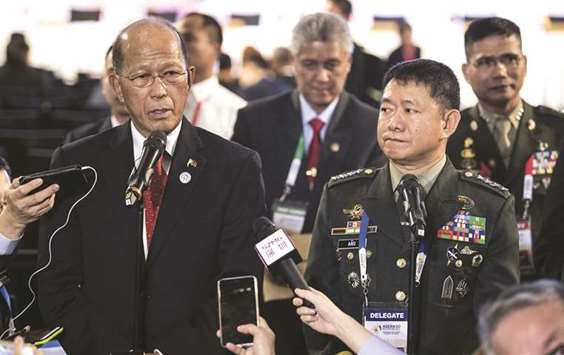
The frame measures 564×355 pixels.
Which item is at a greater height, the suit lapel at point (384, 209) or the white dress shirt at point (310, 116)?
the white dress shirt at point (310, 116)

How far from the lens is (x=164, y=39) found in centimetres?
340

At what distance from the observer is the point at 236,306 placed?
295 centimetres

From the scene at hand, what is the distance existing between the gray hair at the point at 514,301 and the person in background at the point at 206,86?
3.44m

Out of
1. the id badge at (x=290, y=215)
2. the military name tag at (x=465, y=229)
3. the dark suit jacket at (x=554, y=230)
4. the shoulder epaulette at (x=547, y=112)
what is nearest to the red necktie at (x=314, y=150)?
the id badge at (x=290, y=215)

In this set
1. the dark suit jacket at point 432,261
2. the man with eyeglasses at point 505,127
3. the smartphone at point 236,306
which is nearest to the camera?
the smartphone at point 236,306

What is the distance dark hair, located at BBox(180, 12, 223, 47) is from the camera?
19.5 feet

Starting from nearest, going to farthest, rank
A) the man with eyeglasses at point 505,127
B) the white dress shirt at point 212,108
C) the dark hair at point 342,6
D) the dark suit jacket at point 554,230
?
the dark suit jacket at point 554,230 < the man with eyeglasses at point 505,127 < the white dress shirt at point 212,108 < the dark hair at point 342,6

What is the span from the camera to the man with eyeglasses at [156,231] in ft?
10.9

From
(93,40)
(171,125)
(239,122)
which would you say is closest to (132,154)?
(171,125)

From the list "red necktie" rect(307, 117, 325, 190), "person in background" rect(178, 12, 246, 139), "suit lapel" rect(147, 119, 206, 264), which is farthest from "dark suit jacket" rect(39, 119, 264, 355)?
"person in background" rect(178, 12, 246, 139)

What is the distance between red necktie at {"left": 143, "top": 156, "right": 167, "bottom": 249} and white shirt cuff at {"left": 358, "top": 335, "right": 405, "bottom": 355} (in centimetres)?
81

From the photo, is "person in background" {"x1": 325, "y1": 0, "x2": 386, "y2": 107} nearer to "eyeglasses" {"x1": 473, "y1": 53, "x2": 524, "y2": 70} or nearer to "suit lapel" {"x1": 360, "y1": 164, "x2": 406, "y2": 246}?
"eyeglasses" {"x1": 473, "y1": 53, "x2": 524, "y2": 70}

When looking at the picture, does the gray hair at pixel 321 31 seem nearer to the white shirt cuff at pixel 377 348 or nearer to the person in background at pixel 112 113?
the person in background at pixel 112 113

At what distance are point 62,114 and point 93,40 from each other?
12.6 meters
